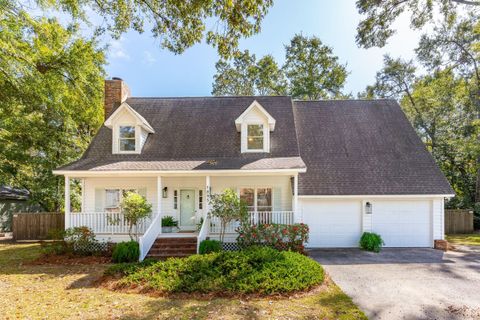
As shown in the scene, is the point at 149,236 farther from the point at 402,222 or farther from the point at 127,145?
the point at 402,222

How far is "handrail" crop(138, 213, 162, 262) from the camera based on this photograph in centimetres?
1047

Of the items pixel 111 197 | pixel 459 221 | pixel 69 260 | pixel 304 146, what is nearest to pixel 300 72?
pixel 304 146

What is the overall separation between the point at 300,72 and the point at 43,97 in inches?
863

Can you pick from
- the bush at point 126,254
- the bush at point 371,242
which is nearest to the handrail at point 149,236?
the bush at point 126,254

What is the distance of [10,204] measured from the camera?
19875 millimetres

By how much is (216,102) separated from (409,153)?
11189mm

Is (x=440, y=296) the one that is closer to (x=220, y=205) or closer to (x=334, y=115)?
(x=220, y=205)

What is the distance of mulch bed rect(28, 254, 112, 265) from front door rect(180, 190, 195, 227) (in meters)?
3.88

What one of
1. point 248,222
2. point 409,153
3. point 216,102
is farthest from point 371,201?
point 216,102

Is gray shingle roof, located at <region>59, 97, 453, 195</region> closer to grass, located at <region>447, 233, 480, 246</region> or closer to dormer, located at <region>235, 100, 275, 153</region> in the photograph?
dormer, located at <region>235, 100, 275, 153</region>

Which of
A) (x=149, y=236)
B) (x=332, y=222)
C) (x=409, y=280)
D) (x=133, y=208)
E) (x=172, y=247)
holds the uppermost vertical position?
(x=133, y=208)

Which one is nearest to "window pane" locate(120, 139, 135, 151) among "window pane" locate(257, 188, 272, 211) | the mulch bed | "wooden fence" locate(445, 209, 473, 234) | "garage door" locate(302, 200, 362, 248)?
the mulch bed

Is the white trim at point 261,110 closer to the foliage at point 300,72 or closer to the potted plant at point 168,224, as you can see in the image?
the potted plant at point 168,224

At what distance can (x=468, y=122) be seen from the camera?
22.6 meters
